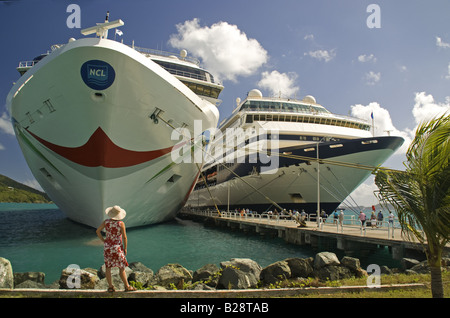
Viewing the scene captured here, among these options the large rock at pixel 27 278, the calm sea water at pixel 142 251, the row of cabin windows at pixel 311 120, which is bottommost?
the calm sea water at pixel 142 251

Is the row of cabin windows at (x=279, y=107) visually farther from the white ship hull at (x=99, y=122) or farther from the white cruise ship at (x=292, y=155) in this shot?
the white ship hull at (x=99, y=122)

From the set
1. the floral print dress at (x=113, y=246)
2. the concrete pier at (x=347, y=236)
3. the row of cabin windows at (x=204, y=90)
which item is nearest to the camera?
the floral print dress at (x=113, y=246)

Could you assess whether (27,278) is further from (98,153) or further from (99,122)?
(99,122)

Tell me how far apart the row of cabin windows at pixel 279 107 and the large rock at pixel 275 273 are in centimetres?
2006

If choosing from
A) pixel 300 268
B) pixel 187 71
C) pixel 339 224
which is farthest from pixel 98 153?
pixel 339 224

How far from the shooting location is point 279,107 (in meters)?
27.7

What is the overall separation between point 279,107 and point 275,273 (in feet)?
75.4

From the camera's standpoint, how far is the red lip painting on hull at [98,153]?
10812 millimetres

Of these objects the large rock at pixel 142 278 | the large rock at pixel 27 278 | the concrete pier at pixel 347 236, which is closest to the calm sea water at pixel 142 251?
the concrete pier at pixel 347 236

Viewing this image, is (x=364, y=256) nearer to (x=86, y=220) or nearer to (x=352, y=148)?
(x=352, y=148)

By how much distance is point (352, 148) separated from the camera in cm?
1661

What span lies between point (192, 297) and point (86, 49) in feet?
27.9
